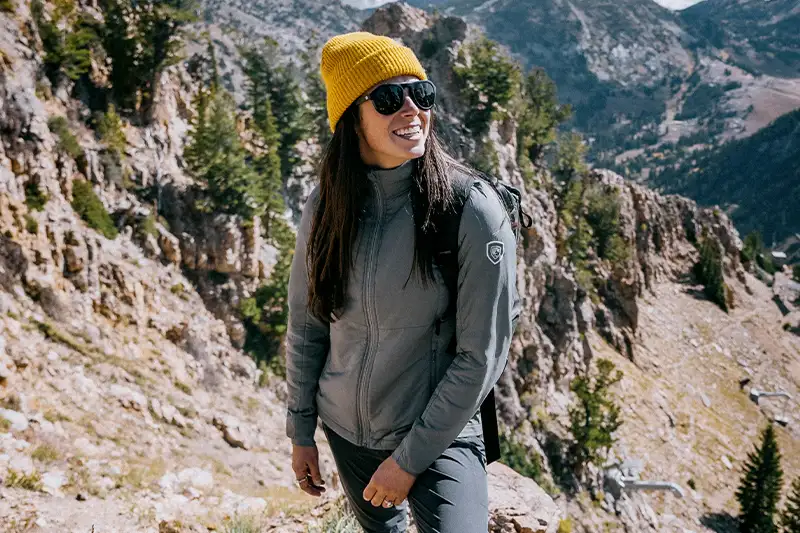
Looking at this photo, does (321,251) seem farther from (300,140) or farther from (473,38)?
(473,38)

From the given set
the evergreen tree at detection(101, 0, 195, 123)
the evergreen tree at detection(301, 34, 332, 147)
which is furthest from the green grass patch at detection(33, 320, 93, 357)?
the evergreen tree at detection(301, 34, 332, 147)

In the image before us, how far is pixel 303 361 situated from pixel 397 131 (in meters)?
1.54

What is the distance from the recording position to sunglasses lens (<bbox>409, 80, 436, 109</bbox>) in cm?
281

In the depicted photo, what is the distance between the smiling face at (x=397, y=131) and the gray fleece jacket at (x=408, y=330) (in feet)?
0.36

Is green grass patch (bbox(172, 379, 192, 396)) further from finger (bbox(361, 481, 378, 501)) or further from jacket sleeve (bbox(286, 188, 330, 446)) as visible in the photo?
finger (bbox(361, 481, 378, 501))

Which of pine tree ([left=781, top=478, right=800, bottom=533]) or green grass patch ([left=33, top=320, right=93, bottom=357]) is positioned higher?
green grass patch ([left=33, top=320, right=93, bottom=357])

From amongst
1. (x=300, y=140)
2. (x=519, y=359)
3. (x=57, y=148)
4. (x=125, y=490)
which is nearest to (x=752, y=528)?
(x=519, y=359)

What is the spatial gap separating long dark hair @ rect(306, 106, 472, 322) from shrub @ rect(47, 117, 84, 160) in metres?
21.7

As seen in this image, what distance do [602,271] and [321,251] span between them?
63379 millimetres

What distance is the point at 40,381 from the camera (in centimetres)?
1065

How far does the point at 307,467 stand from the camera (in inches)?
133

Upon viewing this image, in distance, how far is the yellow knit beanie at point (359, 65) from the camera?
2.81 meters

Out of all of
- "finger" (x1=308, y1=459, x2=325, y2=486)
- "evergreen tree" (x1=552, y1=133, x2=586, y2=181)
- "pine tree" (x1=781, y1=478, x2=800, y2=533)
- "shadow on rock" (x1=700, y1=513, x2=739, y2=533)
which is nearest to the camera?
"finger" (x1=308, y1=459, x2=325, y2=486)

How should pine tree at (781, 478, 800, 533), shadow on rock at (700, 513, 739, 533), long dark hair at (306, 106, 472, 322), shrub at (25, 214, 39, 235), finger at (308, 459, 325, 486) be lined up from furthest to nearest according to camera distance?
pine tree at (781, 478, 800, 533), shadow on rock at (700, 513, 739, 533), shrub at (25, 214, 39, 235), finger at (308, 459, 325, 486), long dark hair at (306, 106, 472, 322)
